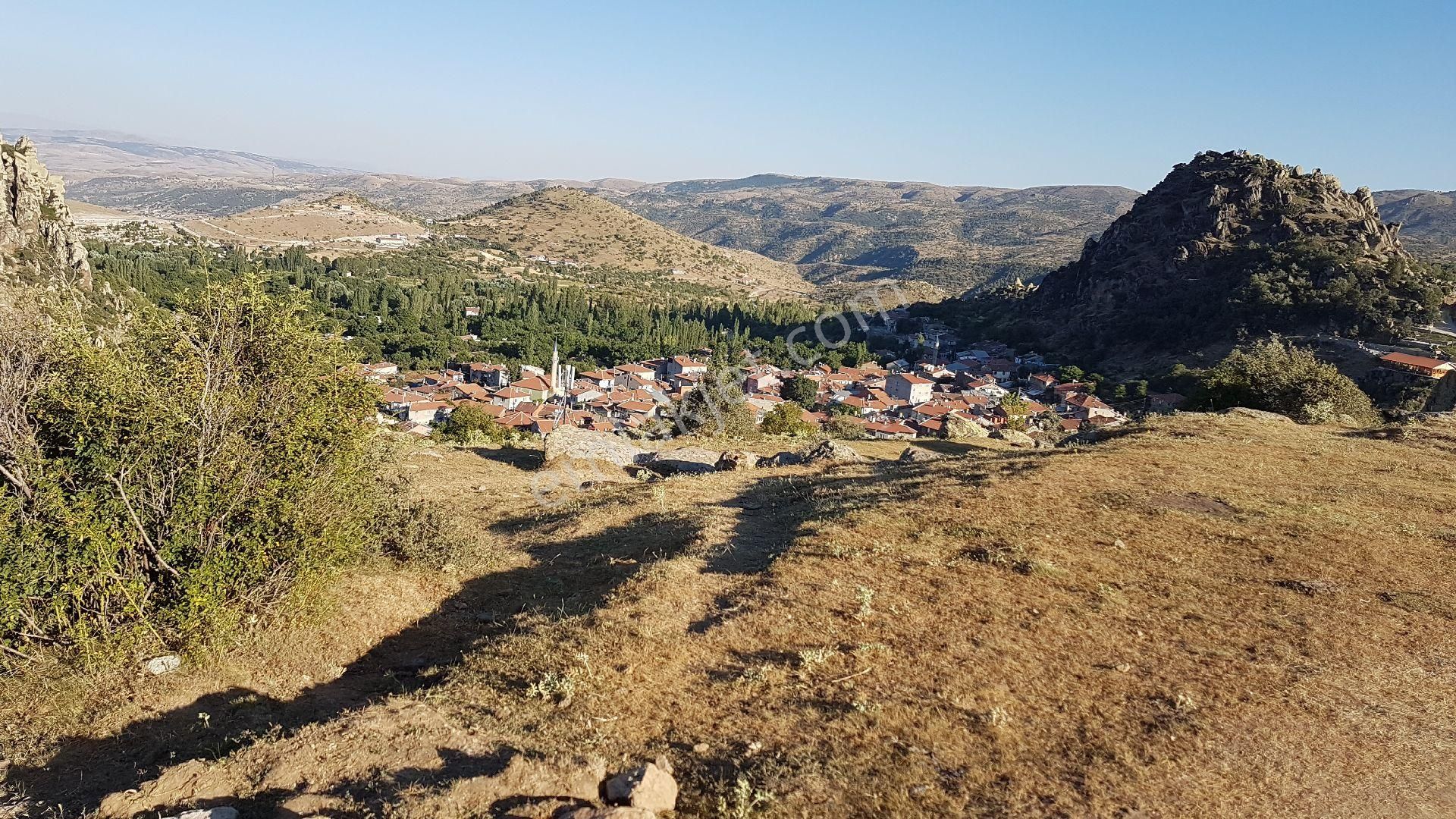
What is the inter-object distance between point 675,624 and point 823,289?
185872 millimetres

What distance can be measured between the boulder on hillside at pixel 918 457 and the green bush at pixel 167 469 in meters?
16.8

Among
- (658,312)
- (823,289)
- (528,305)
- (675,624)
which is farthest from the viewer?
(823,289)

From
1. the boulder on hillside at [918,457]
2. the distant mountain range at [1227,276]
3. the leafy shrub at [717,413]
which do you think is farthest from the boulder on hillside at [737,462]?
the distant mountain range at [1227,276]

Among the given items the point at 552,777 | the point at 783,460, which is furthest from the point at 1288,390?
the point at 552,777

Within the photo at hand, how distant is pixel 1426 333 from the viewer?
68125 mm

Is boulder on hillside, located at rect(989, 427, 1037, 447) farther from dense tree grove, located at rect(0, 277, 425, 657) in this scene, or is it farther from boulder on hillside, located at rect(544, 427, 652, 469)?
dense tree grove, located at rect(0, 277, 425, 657)

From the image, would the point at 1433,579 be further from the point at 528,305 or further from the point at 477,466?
the point at 528,305

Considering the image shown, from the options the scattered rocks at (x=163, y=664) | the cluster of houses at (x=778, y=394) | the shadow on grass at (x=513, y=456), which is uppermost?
the scattered rocks at (x=163, y=664)

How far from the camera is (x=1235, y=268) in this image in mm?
88125

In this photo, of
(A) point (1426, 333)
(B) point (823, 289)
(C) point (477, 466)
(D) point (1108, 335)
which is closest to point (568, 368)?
(C) point (477, 466)

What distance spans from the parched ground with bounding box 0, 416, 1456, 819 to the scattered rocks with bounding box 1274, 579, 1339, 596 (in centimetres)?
6

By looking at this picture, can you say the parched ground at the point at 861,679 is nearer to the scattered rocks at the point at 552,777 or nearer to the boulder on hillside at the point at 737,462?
the scattered rocks at the point at 552,777

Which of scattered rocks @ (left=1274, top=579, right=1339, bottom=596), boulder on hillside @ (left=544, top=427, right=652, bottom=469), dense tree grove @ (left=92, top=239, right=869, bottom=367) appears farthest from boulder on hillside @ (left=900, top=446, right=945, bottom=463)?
dense tree grove @ (left=92, top=239, right=869, bottom=367)

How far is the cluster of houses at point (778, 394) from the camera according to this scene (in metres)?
57.7
